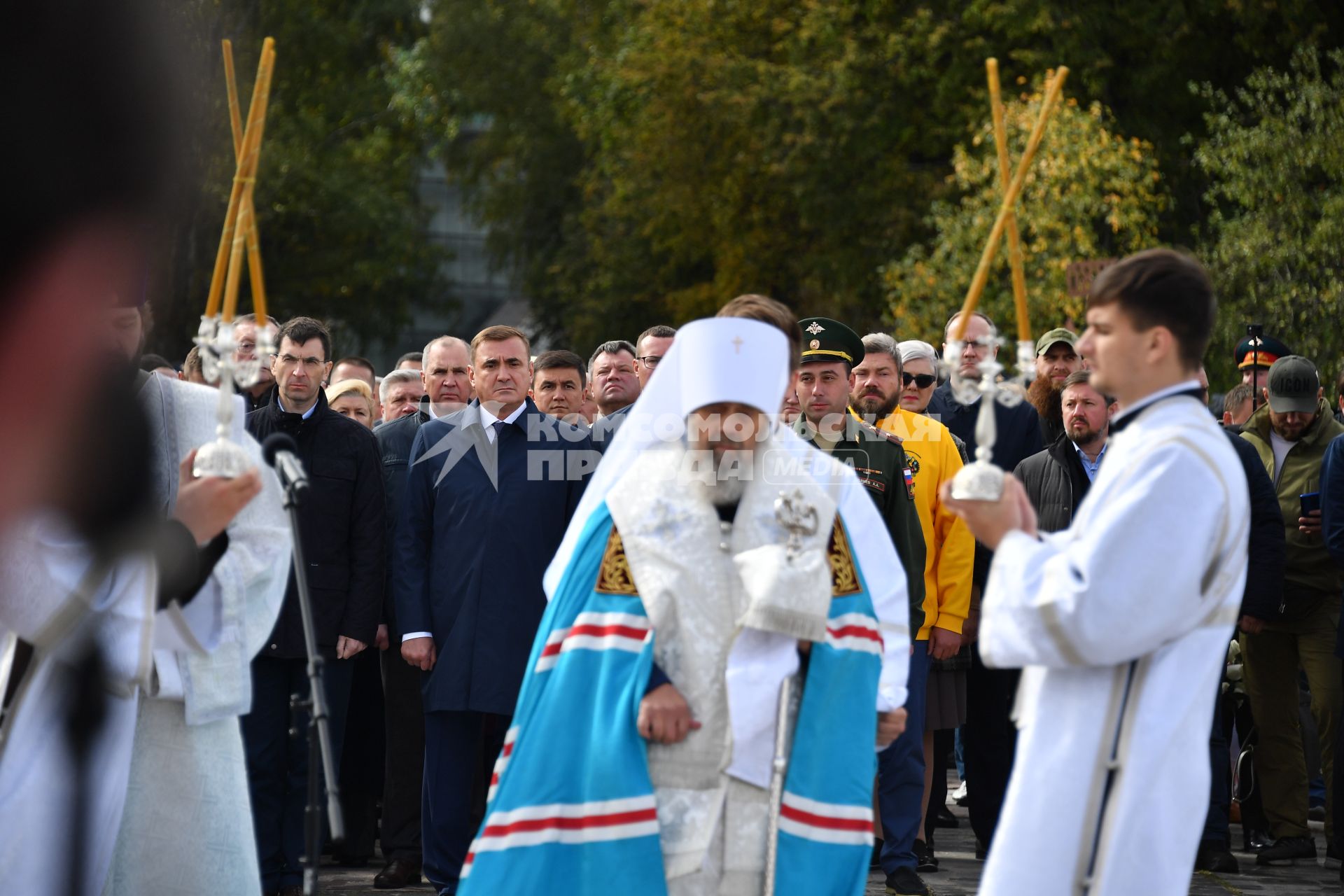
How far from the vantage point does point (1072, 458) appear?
8312 mm

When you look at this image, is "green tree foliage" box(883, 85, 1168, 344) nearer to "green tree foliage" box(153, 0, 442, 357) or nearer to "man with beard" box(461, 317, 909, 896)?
"green tree foliage" box(153, 0, 442, 357)

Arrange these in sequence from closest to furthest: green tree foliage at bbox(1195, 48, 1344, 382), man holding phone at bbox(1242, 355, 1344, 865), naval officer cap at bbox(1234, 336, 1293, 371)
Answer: man holding phone at bbox(1242, 355, 1344, 865) < naval officer cap at bbox(1234, 336, 1293, 371) < green tree foliage at bbox(1195, 48, 1344, 382)

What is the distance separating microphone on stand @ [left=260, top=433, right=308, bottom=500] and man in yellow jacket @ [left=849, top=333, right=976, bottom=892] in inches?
165

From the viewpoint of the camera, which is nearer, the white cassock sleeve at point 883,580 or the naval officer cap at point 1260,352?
the white cassock sleeve at point 883,580

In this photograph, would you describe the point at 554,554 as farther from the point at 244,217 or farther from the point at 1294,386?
the point at 1294,386

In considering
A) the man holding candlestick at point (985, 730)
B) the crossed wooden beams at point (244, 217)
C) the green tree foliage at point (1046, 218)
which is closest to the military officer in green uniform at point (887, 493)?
the man holding candlestick at point (985, 730)

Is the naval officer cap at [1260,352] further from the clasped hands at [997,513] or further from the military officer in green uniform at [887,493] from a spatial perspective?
the clasped hands at [997,513]

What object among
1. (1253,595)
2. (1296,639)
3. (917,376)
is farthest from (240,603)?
(1296,639)

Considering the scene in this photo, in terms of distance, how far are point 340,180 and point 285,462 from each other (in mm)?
31853

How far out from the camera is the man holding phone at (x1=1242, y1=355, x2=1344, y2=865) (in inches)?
345

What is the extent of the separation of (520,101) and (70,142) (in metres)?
39.0

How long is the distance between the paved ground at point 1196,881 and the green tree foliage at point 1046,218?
11268mm

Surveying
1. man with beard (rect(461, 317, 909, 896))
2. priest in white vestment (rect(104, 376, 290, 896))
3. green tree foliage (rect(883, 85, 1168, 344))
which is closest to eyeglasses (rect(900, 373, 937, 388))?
man with beard (rect(461, 317, 909, 896))

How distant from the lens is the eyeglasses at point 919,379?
989cm
